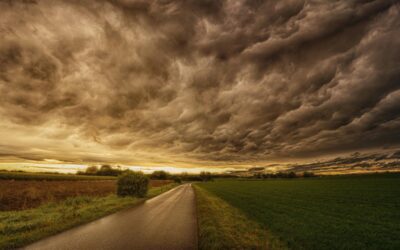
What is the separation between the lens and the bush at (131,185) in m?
24.8

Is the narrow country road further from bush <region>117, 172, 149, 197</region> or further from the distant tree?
the distant tree

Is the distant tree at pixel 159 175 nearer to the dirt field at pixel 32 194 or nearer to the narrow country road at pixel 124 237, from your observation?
the dirt field at pixel 32 194

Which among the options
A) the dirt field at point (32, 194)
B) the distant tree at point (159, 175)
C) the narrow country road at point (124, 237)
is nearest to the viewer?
the narrow country road at point (124, 237)

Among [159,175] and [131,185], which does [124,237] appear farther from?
[159,175]

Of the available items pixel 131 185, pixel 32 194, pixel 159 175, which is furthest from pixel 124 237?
pixel 159 175

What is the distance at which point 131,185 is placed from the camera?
82.4 ft

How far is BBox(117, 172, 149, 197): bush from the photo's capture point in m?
24.8

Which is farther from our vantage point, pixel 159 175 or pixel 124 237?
pixel 159 175

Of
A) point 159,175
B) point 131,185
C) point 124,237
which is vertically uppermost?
point 131,185

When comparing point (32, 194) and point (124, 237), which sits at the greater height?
point (124, 237)

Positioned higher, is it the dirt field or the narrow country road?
the narrow country road

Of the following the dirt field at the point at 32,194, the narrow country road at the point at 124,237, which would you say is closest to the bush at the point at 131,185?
the dirt field at the point at 32,194

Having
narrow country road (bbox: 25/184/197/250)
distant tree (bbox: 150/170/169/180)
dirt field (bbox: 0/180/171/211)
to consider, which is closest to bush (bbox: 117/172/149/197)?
dirt field (bbox: 0/180/171/211)

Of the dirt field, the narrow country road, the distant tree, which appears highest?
the narrow country road
